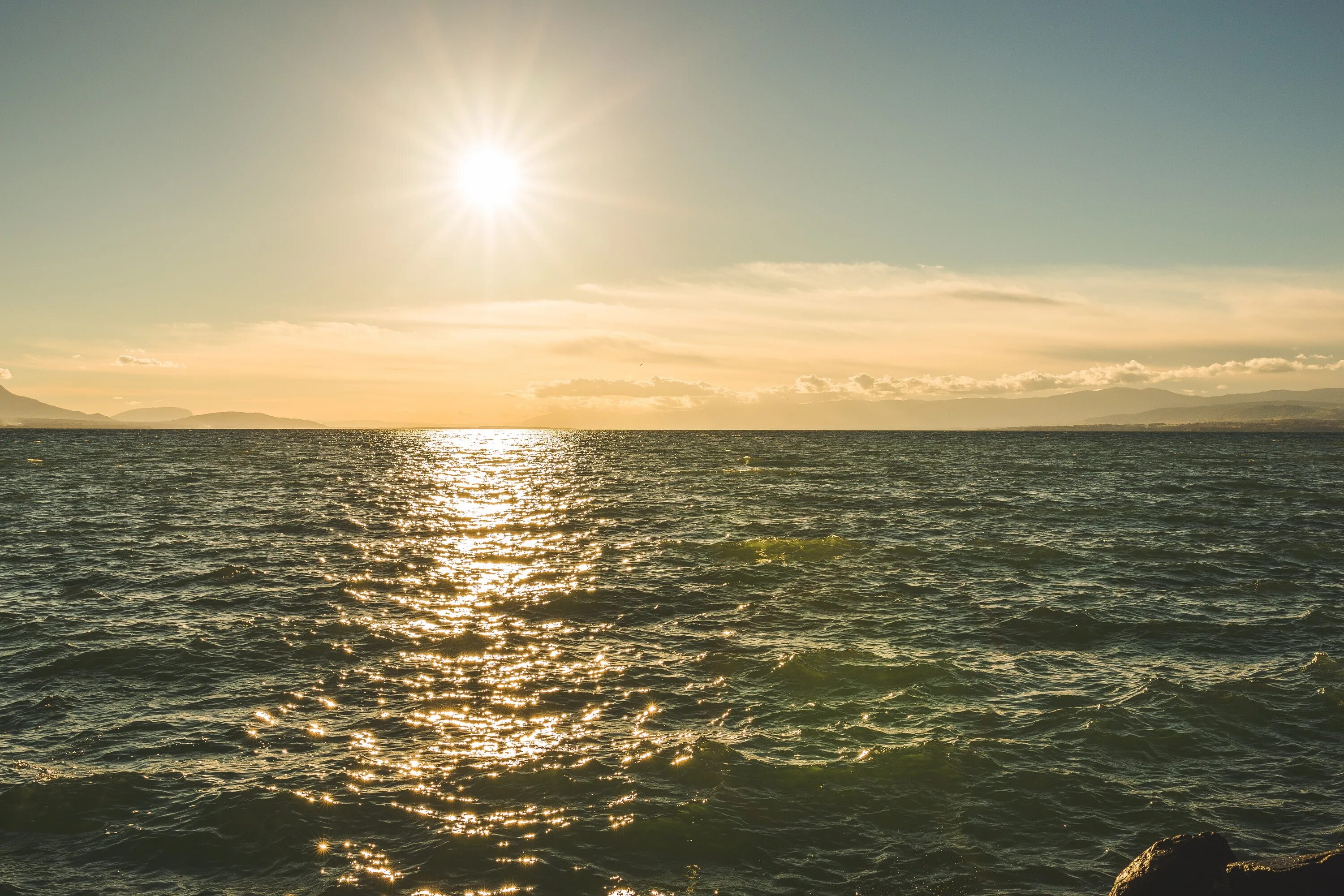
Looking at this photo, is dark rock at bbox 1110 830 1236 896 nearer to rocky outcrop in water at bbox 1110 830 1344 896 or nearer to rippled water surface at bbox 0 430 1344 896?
rocky outcrop in water at bbox 1110 830 1344 896

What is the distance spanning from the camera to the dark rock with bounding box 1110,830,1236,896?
864 centimetres

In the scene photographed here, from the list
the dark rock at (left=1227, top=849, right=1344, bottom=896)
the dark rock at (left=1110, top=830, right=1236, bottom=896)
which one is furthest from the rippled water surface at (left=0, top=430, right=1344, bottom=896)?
the dark rock at (left=1227, top=849, right=1344, bottom=896)

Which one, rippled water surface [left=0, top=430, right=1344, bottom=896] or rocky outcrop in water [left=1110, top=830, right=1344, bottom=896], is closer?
rocky outcrop in water [left=1110, top=830, right=1344, bottom=896]

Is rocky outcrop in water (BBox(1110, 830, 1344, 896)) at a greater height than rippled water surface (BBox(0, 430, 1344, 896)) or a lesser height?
greater

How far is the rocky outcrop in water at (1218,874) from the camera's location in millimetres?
8625

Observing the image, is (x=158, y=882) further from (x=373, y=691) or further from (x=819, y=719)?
(x=819, y=719)

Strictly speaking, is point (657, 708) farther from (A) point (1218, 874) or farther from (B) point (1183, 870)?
(A) point (1218, 874)

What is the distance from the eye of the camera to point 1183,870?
873cm

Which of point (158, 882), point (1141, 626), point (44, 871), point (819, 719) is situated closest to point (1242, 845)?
point (819, 719)

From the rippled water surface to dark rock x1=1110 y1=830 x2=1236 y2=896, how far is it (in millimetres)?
1221


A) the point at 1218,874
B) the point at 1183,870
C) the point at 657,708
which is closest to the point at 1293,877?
the point at 1218,874

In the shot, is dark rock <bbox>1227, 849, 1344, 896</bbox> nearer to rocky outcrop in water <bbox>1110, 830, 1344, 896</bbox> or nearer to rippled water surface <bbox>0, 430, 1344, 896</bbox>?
rocky outcrop in water <bbox>1110, 830, 1344, 896</bbox>

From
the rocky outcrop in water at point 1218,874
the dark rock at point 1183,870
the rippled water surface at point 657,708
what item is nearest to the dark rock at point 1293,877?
the rocky outcrop in water at point 1218,874

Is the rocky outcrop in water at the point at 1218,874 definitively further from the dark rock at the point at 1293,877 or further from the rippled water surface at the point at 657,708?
the rippled water surface at the point at 657,708
